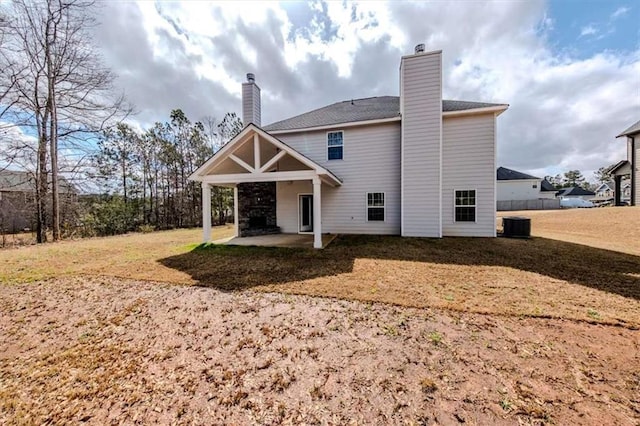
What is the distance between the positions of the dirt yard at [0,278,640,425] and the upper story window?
27.7 ft

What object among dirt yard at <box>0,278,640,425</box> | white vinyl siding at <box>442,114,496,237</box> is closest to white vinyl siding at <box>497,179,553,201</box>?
white vinyl siding at <box>442,114,496,237</box>

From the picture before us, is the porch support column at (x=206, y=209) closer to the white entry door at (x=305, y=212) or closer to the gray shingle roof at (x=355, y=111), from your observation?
the white entry door at (x=305, y=212)

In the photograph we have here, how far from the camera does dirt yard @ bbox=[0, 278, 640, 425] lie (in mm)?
2199

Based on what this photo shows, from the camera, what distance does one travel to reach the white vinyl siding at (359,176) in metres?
11.0

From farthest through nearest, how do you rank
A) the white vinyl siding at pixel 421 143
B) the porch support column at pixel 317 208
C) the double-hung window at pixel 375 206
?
1. the double-hung window at pixel 375 206
2. the white vinyl siding at pixel 421 143
3. the porch support column at pixel 317 208

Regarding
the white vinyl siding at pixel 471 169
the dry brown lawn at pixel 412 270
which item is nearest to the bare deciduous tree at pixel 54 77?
the dry brown lawn at pixel 412 270

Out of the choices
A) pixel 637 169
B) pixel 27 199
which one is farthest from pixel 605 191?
pixel 27 199

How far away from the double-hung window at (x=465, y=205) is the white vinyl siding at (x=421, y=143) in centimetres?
93

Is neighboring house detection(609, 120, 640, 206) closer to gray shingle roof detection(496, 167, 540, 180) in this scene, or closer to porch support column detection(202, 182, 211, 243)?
gray shingle roof detection(496, 167, 540, 180)

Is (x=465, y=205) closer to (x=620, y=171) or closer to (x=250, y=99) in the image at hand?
(x=250, y=99)

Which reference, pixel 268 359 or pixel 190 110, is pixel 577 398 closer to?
pixel 268 359

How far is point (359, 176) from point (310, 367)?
9.42m

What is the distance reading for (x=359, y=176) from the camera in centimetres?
1140

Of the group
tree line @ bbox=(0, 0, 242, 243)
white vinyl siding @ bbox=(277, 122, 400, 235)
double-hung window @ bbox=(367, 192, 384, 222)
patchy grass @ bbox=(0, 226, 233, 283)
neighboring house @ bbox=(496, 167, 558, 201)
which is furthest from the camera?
neighboring house @ bbox=(496, 167, 558, 201)
